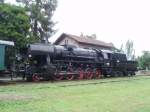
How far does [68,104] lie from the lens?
11227 millimetres

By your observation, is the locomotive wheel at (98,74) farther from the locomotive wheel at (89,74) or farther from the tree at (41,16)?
the tree at (41,16)

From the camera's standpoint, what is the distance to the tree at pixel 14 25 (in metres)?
31.5

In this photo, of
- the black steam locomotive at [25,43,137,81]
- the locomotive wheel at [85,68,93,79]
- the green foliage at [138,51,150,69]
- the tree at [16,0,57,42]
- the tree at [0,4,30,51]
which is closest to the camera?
the black steam locomotive at [25,43,137,81]

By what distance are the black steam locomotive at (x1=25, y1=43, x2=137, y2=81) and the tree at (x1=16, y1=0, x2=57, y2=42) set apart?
14.2 meters

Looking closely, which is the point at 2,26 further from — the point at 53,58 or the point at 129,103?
the point at 129,103

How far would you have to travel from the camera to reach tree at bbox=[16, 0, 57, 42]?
144 ft

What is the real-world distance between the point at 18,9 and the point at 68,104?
2470cm

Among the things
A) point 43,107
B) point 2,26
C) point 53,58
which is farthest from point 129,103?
point 2,26

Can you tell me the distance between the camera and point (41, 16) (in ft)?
146

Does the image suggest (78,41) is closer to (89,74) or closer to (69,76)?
(89,74)

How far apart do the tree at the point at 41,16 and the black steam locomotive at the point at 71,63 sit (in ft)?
46.5

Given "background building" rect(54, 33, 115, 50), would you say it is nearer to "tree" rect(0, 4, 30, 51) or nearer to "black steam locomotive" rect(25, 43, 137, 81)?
"black steam locomotive" rect(25, 43, 137, 81)

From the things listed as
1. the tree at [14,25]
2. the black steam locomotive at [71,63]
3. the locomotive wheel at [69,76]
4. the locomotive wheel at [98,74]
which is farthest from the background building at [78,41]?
the locomotive wheel at [69,76]

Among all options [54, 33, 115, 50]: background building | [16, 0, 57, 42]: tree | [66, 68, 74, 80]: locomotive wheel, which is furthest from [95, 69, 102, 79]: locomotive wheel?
[54, 33, 115, 50]: background building
